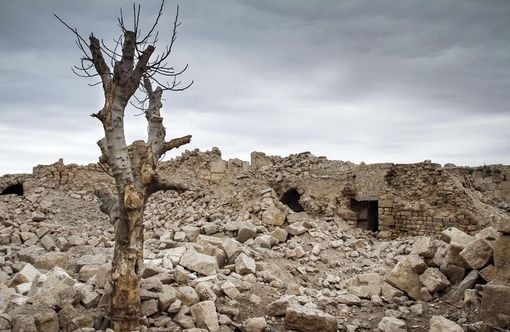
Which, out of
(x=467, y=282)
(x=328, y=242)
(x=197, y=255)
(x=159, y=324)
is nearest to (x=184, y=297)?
(x=159, y=324)

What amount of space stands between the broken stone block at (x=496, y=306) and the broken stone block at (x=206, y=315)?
311 centimetres

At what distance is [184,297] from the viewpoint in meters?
5.07

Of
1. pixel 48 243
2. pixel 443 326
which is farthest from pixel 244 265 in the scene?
pixel 48 243

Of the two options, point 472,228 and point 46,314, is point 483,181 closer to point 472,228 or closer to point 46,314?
point 472,228

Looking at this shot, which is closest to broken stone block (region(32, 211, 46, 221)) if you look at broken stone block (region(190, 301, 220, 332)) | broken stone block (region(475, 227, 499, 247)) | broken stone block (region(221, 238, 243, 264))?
broken stone block (region(221, 238, 243, 264))

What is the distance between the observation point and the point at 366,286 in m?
6.02

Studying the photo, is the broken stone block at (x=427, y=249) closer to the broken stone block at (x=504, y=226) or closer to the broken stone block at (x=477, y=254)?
the broken stone block at (x=477, y=254)

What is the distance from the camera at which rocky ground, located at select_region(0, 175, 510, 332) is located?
4.61 m

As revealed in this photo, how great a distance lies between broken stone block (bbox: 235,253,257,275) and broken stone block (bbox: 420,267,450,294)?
265 centimetres

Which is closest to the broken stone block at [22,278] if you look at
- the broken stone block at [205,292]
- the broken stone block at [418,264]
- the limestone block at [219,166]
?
the broken stone block at [205,292]

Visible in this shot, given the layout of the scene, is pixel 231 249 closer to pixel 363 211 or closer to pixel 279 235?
pixel 279 235

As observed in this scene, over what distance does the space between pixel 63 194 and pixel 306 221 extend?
9606 mm

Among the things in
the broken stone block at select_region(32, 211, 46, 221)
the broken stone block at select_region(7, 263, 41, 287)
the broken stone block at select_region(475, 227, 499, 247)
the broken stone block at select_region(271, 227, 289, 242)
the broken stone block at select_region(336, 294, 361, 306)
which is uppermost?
the broken stone block at select_region(475, 227, 499, 247)

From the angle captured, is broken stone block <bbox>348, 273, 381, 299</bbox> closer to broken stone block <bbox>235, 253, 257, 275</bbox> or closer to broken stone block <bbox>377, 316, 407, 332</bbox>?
broken stone block <bbox>377, 316, 407, 332</bbox>
